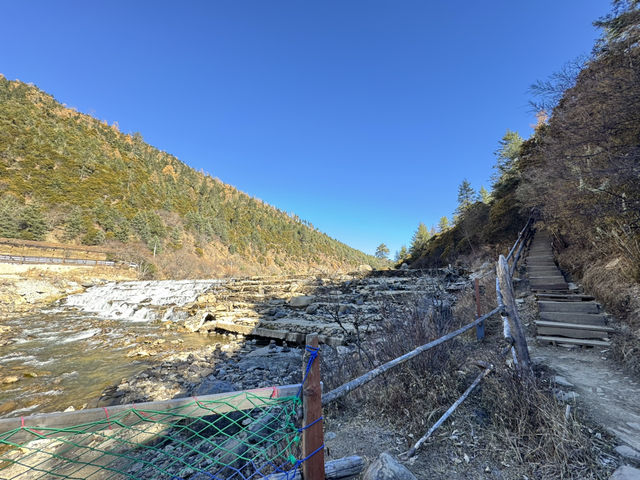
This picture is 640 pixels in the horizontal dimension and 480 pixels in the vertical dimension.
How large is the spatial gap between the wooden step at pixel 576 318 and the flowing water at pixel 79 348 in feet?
30.2

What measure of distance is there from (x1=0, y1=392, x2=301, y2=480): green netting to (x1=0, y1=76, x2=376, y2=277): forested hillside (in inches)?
1222

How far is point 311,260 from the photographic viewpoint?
71750 millimetres

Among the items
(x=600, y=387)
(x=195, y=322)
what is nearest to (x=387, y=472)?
(x=600, y=387)

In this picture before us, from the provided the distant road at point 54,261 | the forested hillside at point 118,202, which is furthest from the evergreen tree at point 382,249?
the distant road at point 54,261

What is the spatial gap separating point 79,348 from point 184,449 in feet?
24.7

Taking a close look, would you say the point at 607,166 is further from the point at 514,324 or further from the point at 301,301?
the point at 301,301

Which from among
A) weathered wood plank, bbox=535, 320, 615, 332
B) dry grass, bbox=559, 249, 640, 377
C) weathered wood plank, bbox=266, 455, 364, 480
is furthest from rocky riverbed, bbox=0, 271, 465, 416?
dry grass, bbox=559, 249, 640, 377

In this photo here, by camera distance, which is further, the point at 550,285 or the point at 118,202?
the point at 118,202

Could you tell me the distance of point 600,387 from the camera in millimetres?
3404

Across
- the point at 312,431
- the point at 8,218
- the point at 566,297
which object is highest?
the point at 8,218

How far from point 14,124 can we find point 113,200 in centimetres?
2097

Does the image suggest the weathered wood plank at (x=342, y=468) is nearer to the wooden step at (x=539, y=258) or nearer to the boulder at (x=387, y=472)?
the boulder at (x=387, y=472)

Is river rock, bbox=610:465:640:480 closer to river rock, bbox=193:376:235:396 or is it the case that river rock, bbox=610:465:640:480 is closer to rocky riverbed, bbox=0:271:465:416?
rocky riverbed, bbox=0:271:465:416

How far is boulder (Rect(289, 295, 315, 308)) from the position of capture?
446 inches
